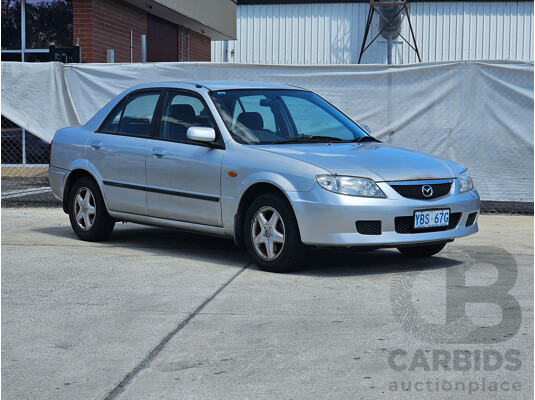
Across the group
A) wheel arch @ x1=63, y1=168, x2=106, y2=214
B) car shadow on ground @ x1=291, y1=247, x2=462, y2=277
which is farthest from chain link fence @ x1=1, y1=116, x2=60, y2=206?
car shadow on ground @ x1=291, y1=247, x2=462, y2=277

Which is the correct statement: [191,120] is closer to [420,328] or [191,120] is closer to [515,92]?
[420,328]

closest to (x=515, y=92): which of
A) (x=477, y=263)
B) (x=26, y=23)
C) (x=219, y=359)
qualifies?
(x=477, y=263)

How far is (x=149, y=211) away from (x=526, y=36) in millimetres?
26737

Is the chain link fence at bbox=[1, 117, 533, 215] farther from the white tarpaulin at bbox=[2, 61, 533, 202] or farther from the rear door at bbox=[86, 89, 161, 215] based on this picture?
the rear door at bbox=[86, 89, 161, 215]

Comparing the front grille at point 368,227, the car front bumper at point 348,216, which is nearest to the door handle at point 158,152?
the car front bumper at point 348,216

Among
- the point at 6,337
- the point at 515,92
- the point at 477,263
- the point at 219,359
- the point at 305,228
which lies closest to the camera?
the point at 219,359

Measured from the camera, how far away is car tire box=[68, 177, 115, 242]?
893cm

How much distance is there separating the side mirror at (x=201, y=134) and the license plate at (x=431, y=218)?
1.85m

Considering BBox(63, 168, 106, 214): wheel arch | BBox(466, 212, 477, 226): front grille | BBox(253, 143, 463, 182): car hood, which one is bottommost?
BBox(466, 212, 477, 226): front grille

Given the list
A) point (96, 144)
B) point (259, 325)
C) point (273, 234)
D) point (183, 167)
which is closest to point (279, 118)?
point (183, 167)

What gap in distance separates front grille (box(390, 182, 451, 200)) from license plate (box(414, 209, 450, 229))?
0.41 ft

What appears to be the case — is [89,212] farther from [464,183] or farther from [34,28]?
[34,28]

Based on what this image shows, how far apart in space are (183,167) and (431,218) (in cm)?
221

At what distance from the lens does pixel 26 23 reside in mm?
17594
